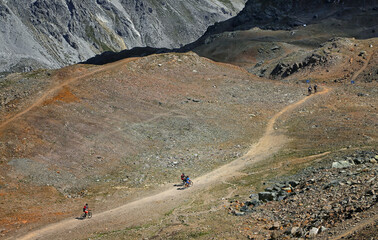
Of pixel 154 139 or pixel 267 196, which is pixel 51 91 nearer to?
pixel 154 139

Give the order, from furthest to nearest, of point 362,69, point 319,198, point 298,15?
1. point 298,15
2. point 362,69
3. point 319,198

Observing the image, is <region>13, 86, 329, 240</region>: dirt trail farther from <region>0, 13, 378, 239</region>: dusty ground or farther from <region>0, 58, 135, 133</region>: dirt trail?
<region>0, 58, 135, 133</region>: dirt trail

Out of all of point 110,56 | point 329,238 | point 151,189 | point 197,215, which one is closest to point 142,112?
point 151,189

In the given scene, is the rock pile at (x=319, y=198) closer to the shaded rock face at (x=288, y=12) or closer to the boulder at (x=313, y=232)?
the boulder at (x=313, y=232)

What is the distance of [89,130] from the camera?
41.4 metres

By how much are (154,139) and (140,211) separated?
14520 millimetres

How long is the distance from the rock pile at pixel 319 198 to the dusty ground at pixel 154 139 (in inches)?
85.9

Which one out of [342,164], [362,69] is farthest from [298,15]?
[342,164]

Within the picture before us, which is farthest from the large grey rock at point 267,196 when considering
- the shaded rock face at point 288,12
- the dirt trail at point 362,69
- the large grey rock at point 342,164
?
the shaded rock face at point 288,12

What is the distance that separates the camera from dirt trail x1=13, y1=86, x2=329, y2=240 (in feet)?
86.5

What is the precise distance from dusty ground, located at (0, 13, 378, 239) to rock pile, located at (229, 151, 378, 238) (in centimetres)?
218

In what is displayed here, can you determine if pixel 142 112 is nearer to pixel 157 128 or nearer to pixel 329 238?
pixel 157 128

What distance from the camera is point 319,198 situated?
23.2m

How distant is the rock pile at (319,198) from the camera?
19827mm
